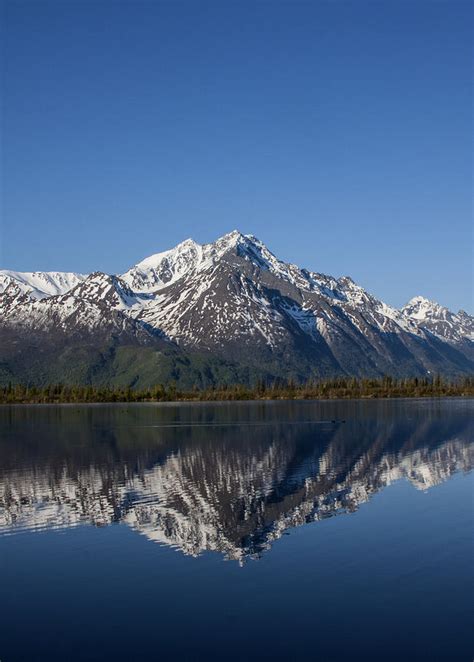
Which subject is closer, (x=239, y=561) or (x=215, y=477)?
(x=239, y=561)

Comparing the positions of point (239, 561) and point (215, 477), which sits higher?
point (215, 477)

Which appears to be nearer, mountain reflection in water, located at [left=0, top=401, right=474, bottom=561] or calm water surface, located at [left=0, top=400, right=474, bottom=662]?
calm water surface, located at [left=0, top=400, right=474, bottom=662]

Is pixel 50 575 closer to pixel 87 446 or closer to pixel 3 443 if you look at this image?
pixel 87 446

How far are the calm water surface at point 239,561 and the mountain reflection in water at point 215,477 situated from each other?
1.22ft

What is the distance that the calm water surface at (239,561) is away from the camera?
37406 mm

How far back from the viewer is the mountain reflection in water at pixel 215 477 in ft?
213

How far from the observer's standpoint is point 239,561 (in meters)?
51.6

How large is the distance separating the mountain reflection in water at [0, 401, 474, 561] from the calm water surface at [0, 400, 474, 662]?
0.37 metres

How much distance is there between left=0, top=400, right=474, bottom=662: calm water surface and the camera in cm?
3741

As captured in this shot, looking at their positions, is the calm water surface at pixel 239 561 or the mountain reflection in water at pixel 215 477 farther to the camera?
the mountain reflection in water at pixel 215 477

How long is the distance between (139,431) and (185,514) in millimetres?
117679

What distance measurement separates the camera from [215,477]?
93812mm

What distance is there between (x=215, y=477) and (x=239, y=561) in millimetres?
42345

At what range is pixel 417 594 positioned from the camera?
43781mm
